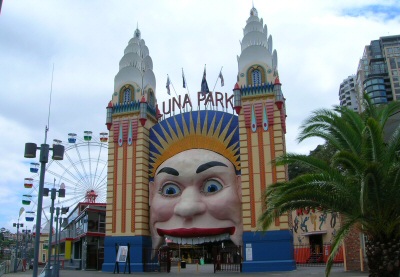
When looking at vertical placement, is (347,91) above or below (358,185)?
above

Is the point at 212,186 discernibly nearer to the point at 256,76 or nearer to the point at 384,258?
the point at 256,76

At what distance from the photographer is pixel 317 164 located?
1299cm

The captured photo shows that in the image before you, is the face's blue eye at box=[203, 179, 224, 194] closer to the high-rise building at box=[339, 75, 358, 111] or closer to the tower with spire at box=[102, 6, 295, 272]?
the tower with spire at box=[102, 6, 295, 272]

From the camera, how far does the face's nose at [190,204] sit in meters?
24.6

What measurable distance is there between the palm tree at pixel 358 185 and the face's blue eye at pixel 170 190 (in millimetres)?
12932

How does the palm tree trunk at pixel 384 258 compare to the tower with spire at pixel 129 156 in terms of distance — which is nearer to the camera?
the palm tree trunk at pixel 384 258

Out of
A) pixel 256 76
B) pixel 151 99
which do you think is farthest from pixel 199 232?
pixel 151 99

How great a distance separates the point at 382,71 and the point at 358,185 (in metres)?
108

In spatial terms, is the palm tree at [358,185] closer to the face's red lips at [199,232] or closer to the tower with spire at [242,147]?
the tower with spire at [242,147]

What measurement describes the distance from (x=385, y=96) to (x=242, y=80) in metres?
89.4

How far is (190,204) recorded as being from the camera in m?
24.7

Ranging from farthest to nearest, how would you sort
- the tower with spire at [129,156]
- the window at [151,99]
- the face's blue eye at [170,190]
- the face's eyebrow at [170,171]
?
1. the window at [151,99]
2. the tower with spire at [129,156]
3. the face's blue eye at [170,190]
4. the face's eyebrow at [170,171]

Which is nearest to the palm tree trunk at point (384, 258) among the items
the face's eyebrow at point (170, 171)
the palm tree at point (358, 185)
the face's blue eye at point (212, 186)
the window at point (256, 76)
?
the palm tree at point (358, 185)

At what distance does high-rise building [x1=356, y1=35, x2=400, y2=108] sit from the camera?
106 meters
